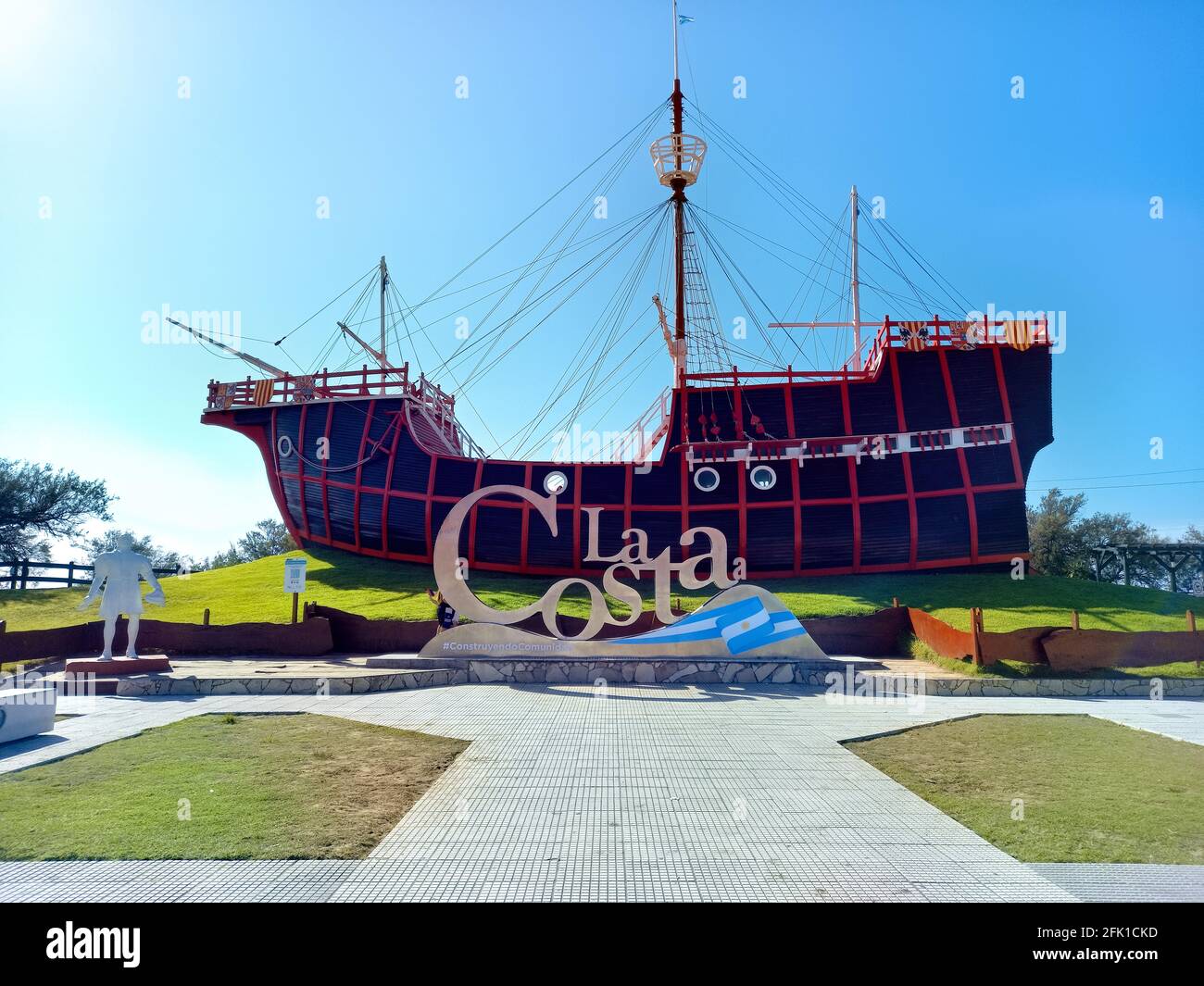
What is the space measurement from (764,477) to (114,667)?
19.5 meters

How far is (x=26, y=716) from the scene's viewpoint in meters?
9.46

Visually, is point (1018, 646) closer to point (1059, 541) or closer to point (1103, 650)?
point (1103, 650)

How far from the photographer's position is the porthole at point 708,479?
27.1 metres

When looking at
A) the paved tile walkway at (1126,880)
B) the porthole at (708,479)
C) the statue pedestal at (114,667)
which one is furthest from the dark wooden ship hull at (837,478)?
the paved tile walkway at (1126,880)

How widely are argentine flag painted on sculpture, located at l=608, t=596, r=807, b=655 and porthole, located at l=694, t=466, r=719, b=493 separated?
10410mm

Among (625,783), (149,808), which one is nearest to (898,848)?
(625,783)

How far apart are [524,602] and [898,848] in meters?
17.9

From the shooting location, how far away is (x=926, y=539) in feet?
86.7

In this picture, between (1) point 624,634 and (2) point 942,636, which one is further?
(1) point 624,634

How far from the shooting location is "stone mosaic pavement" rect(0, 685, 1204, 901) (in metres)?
5.07

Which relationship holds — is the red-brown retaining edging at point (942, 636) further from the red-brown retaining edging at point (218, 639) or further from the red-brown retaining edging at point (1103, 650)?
the red-brown retaining edging at point (218, 639)

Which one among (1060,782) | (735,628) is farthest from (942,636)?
(1060,782)

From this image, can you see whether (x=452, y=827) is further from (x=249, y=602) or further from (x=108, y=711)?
(x=249, y=602)

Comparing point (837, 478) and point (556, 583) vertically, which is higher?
point (837, 478)
